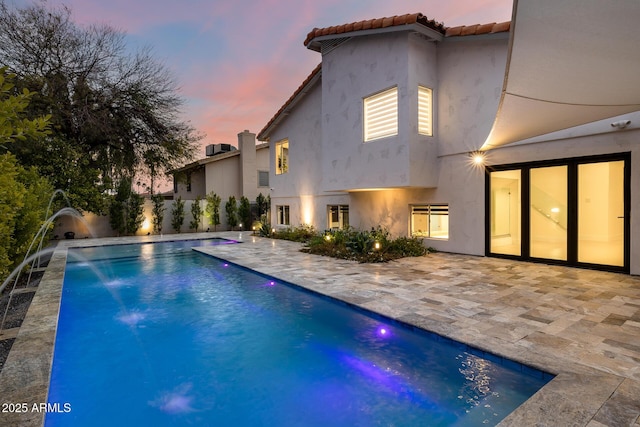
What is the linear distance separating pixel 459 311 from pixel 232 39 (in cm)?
1993

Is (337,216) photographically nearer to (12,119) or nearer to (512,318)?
(512,318)

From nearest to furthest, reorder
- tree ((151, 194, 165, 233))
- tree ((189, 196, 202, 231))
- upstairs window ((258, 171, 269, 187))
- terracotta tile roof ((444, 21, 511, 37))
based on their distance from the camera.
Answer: terracotta tile roof ((444, 21, 511, 37)) → tree ((151, 194, 165, 233)) → tree ((189, 196, 202, 231)) → upstairs window ((258, 171, 269, 187))

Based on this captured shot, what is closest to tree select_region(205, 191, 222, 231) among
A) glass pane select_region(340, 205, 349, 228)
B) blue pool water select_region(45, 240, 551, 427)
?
glass pane select_region(340, 205, 349, 228)

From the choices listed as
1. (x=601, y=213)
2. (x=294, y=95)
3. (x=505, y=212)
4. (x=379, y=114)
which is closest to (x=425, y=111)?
(x=379, y=114)

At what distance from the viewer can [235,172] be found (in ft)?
88.8

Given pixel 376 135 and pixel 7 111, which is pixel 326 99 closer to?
pixel 376 135

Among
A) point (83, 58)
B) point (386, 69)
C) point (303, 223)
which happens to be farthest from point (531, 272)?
point (83, 58)

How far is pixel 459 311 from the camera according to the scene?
220 inches

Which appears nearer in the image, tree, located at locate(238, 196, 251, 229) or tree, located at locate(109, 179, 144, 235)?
tree, located at locate(109, 179, 144, 235)

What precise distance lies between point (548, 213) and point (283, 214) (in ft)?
44.9

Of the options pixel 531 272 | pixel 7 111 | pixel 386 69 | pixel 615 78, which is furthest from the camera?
pixel 386 69

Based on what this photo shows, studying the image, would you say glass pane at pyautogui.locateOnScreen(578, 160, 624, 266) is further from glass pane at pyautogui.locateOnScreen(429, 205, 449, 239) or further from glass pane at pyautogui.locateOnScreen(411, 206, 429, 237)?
glass pane at pyautogui.locateOnScreen(411, 206, 429, 237)

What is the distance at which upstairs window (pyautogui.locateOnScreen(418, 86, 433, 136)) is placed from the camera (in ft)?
37.2

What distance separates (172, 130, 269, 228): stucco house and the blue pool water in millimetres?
Result: 19406
